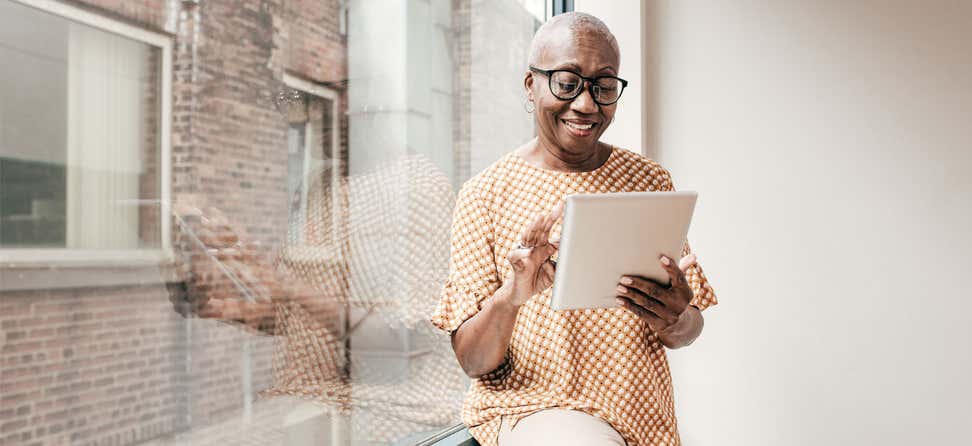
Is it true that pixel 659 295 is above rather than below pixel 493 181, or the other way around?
below

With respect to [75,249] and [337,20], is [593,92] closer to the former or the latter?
[337,20]

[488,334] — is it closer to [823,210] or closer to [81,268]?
[81,268]

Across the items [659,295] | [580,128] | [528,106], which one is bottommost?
[659,295]

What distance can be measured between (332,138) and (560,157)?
0.51 metres

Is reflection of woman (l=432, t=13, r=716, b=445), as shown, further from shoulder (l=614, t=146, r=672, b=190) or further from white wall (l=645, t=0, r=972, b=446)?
white wall (l=645, t=0, r=972, b=446)

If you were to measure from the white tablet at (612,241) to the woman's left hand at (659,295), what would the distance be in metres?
0.01

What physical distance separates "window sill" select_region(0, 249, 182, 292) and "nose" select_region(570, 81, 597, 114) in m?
0.81

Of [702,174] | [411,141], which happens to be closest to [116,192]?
[411,141]

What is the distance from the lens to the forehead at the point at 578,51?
1.61m

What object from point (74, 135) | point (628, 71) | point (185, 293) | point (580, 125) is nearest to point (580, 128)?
point (580, 125)

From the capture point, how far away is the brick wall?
1.10 meters

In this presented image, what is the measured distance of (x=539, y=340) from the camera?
63.9 inches

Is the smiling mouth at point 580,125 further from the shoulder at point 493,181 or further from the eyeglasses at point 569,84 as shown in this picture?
the shoulder at point 493,181

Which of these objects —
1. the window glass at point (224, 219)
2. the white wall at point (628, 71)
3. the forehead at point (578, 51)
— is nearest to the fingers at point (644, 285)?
the forehead at point (578, 51)
